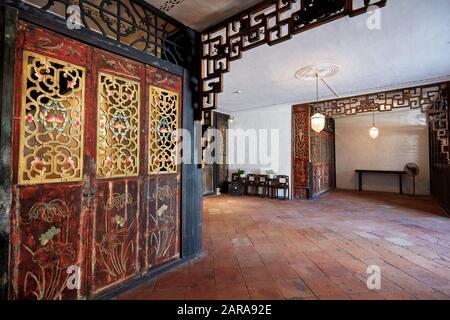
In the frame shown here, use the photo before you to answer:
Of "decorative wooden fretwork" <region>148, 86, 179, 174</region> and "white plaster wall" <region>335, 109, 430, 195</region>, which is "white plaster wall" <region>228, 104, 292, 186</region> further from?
"decorative wooden fretwork" <region>148, 86, 179, 174</region>

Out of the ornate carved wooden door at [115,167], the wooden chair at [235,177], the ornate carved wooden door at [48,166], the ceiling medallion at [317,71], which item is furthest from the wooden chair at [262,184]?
the ornate carved wooden door at [48,166]

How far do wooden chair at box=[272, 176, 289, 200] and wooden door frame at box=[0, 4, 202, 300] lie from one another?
4.16 meters

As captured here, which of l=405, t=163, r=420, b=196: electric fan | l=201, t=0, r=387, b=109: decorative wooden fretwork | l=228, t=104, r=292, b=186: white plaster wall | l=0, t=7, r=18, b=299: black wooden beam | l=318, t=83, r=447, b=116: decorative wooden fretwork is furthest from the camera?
l=405, t=163, r=420, b=196: electric fan

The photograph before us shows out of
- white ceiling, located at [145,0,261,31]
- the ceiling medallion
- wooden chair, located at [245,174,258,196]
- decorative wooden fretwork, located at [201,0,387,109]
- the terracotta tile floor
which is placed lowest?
the terracotta tile floor

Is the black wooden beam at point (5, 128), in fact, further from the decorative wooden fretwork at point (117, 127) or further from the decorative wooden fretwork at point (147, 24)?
the decorative wooden fretwork at point (147, 24)

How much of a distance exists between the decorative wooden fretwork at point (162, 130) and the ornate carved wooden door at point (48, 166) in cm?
60

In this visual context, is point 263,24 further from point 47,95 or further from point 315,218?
point 315,218

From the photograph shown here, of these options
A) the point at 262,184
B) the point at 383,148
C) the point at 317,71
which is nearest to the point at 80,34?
the point at 317,71

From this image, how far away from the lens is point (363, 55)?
3.18 metres

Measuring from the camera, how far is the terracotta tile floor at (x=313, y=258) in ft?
6.22

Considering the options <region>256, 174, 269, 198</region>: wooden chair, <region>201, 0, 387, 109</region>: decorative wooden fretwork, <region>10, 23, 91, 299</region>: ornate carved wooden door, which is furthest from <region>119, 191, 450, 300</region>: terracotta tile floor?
<region>201, 0, 387, 109</region>: decorative wooden fretwork

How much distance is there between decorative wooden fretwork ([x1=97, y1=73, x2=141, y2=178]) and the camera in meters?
1.80

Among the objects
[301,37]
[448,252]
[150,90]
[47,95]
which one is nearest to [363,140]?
[448,252]

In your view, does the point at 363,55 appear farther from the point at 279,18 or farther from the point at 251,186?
the point at 251,186
